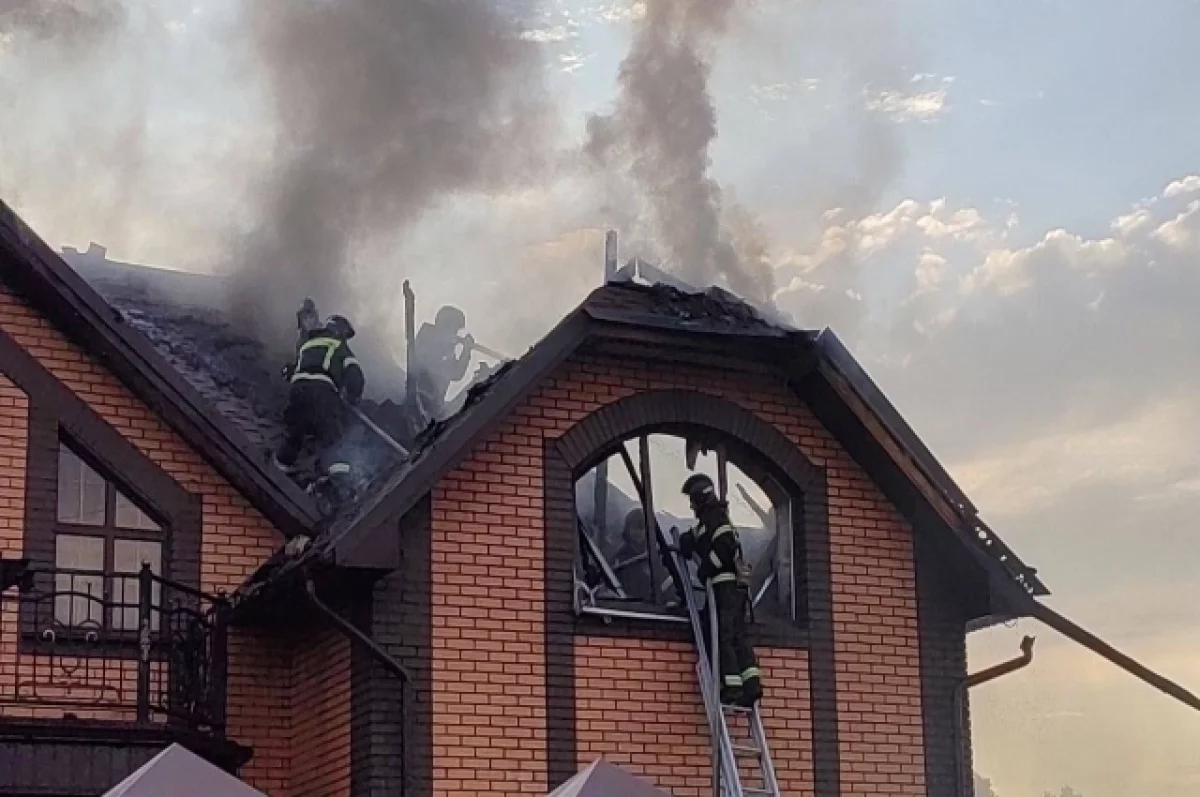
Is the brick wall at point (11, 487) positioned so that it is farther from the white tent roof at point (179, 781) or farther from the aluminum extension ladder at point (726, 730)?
the aluminum extension ladder at point (726, 730)

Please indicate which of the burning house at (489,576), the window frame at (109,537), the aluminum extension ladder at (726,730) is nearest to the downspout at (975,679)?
the burning house at (489,576)

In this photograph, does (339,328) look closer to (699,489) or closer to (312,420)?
(312,420)

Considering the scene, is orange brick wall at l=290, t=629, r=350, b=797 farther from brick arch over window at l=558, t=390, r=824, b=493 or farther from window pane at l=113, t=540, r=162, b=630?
brick arch over window at l=558, t=390, r=824, b=493

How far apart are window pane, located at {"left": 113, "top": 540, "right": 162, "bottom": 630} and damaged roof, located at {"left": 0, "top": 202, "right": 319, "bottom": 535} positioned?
2.20 feet

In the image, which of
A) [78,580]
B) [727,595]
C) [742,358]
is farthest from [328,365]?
[727,595]

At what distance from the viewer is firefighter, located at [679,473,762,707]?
1237 centimetres

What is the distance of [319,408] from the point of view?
13961 mm

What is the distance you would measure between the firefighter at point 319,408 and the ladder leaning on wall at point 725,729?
2525 mm

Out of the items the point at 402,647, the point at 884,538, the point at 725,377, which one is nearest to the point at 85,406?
the point at 402,647

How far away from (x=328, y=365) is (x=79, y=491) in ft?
6.58

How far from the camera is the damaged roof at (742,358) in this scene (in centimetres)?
1201

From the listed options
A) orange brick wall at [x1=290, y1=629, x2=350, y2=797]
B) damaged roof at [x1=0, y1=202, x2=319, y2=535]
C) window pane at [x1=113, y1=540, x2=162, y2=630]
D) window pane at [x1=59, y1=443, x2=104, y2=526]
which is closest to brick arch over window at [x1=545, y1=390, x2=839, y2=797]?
orange brick wall at [x1=290, y1=629, x2=350, y2=797]

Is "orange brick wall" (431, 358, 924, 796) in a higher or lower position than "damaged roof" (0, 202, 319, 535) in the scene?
lower

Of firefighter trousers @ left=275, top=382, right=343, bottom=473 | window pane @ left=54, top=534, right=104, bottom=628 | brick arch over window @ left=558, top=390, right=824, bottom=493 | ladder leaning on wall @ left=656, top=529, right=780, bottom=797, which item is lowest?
ladder leaning on wall @ left=656, top=529, right=780, bottom=797
